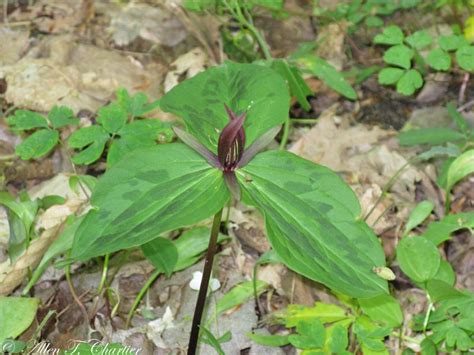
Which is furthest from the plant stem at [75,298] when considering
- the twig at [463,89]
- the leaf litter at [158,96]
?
the twig at [463,89]

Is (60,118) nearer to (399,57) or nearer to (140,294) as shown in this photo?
(140,294)

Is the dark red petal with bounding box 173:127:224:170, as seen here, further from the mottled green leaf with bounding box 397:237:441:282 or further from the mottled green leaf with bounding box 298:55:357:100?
the mottled green leaf with bounding box 298:55:357:100

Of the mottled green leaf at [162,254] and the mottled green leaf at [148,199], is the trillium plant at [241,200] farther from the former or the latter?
the mottled green leaf at [162,254]

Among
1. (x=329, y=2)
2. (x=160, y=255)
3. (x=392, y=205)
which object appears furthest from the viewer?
(x=329, y=2)

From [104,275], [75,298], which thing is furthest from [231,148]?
[75,298]

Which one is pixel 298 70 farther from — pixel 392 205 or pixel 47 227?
pixel 47 227

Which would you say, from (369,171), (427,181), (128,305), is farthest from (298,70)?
(128,305)
